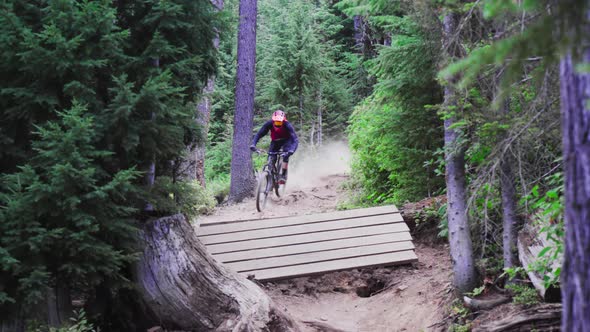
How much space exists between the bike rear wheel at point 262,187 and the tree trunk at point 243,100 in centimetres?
425

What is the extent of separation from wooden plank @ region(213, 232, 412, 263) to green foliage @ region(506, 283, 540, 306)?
11.7ft

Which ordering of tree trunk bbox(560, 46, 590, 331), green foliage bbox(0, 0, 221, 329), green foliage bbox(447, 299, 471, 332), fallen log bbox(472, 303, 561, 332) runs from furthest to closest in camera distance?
green foliage bbox(447, 299, 471, 332) → green foliage bbox(0, 0, 221, 329) → fallen log bbox(472, 303, 561, 332) → tree trunk bbox(560, 46, 590, 331)

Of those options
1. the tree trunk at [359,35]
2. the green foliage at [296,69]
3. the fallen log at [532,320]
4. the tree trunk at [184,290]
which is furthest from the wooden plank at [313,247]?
the tree trunk at [359,35]

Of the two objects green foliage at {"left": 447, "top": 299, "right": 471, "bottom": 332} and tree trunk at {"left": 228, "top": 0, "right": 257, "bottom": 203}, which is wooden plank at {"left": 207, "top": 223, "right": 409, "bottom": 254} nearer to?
green foliage at {"left": 447, "top": 299, "right": 471, "bottom": 332}

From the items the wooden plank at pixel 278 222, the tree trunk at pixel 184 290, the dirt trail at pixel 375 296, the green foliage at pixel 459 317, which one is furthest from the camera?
the wooden plank at pixel 278 222

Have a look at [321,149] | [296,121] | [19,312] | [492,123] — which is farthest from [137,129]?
[321,149]

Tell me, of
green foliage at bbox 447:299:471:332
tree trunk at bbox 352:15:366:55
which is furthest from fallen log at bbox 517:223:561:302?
tree trunk at bbox 352:15:366:55

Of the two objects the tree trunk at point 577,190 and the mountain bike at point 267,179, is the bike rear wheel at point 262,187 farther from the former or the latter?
the tree trunk at point 577,190

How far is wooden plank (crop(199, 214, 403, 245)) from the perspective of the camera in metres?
9.73

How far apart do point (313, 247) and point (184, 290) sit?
3.48 m

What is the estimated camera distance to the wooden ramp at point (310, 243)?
348 inches

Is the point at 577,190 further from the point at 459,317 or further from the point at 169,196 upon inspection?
the point at 169,196

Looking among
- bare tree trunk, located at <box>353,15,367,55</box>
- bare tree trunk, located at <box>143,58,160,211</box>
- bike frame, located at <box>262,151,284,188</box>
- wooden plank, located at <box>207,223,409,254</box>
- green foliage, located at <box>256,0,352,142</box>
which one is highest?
bare tree trunk, located at <box>353,15,367,55</box>

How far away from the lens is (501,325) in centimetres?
533
